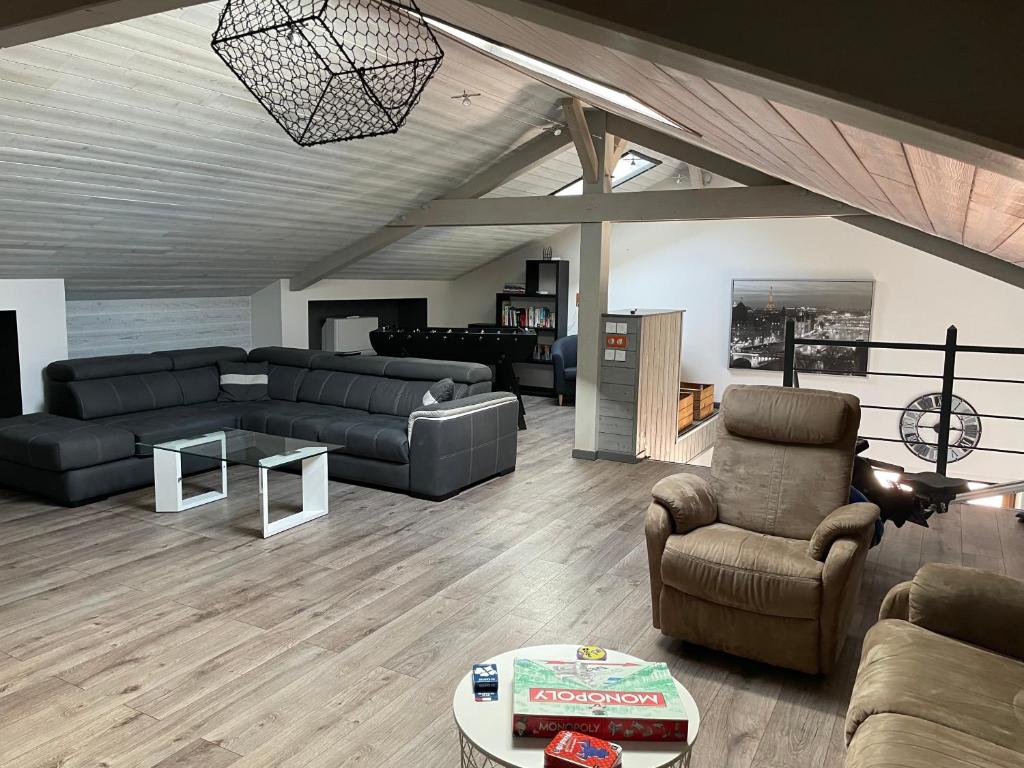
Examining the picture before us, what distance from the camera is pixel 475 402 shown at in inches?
226

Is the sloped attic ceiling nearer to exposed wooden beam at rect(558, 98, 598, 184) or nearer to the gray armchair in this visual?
exposed wooden beam at rect(558, 98, 598, 184)

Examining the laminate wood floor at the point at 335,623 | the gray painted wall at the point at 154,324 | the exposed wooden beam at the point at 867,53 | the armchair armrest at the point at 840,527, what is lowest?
the laminate wood floor at the point at 335,623

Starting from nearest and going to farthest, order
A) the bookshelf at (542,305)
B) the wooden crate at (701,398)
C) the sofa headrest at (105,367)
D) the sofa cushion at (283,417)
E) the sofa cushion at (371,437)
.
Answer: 1. the sofa cushion at (371,437)
2. the sofa headrest at (105,367)
3. the sofa cushion at (283,417)
4. the wooden crate at (701,398)
5. the bookshelf at (542,305)

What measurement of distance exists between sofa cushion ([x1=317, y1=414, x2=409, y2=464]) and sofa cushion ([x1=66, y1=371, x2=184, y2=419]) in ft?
5.11

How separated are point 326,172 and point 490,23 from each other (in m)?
4.64

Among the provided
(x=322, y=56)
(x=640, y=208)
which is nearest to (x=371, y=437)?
(x=322, y=56)

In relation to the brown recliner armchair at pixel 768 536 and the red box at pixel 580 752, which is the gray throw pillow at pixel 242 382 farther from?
the red box at pixel 580 752

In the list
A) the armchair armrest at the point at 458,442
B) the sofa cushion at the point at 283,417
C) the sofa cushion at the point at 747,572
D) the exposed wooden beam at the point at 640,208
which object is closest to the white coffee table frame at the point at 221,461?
the armchair armrest at the point at 458,442

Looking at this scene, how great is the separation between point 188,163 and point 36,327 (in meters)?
2.06

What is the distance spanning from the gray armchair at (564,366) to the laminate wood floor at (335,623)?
11.8 ft

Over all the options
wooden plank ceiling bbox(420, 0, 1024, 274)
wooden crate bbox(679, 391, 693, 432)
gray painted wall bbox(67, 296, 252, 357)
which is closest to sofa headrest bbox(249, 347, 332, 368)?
gray painted wall bbox(67, 296, 252, 357)

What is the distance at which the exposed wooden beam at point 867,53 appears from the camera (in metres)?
0.62

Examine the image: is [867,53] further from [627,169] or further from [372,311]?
[372,311]

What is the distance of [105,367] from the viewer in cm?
611
